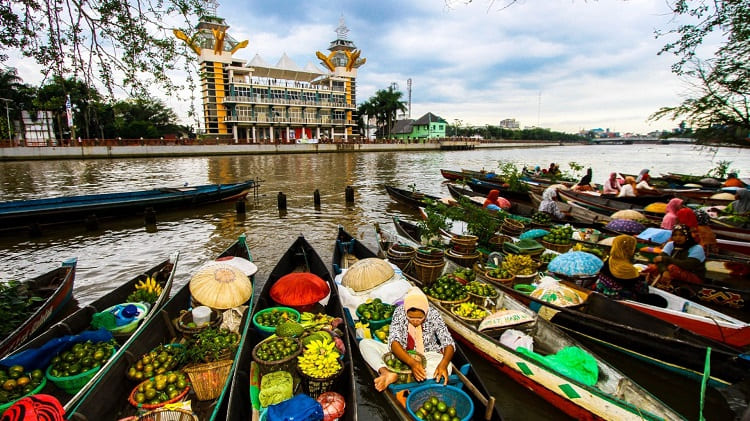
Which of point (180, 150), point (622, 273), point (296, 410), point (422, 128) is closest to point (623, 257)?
point (622, 273)

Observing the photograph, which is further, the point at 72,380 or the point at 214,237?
the point at 214,237

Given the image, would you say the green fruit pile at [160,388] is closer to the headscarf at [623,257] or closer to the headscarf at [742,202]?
the headscarf at [623,257]

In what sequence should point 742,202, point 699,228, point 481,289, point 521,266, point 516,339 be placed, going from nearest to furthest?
point 516,339 < point 481,289 < point 521,266 < point 699,228 < point 742,202

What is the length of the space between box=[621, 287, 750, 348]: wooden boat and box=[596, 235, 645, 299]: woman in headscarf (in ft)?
0.73

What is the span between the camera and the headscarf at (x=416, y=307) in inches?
167

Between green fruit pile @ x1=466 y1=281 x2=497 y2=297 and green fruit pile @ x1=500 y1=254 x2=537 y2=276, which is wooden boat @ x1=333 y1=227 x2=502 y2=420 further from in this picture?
green fruit pile @ x1=500 y1=254 x2=537 y2=276

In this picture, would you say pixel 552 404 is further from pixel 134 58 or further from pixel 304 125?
pixel 304 125

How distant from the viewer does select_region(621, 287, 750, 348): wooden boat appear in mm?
4957

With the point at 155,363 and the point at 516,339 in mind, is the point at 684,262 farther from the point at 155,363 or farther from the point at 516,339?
the point at 155,363

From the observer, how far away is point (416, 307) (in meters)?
4.22

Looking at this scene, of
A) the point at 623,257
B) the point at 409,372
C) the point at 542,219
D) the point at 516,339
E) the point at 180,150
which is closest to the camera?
the point at 409,372

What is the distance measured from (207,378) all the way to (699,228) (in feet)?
34.7

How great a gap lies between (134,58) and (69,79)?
107 cm

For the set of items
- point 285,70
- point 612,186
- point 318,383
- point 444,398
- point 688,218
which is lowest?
point 444,398
